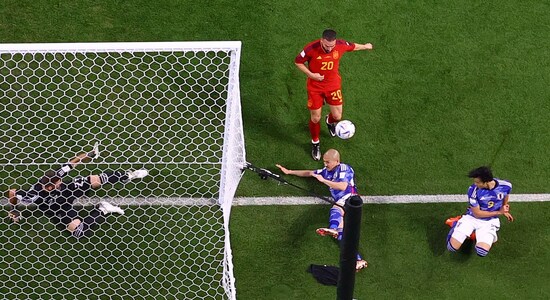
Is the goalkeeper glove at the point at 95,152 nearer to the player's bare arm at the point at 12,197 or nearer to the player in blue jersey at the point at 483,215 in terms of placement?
the player's bare arm at the point at 12,197

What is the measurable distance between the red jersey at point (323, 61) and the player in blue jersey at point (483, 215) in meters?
1.83

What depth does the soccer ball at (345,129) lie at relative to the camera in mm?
8523

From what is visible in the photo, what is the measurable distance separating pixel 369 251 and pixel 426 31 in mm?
3256

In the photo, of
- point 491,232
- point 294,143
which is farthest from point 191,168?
point 491,232

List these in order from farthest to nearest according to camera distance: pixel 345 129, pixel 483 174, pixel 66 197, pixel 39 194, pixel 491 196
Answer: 1. pixel 345 129
2. pixel 66 197
3. pixel 39 194
4. pixel 491 196
5. pixel 483 174

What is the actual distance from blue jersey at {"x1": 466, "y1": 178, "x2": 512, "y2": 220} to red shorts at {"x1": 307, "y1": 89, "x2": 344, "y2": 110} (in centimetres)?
178

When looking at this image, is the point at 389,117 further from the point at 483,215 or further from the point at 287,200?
the point at 483,215

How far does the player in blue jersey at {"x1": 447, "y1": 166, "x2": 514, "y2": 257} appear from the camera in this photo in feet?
25.1

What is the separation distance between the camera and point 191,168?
8328 mm

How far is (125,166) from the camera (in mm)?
8398

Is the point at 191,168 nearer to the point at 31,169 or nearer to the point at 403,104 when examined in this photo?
the point at 31,169

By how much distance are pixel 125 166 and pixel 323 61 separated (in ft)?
8.31

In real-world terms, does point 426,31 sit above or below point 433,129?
above

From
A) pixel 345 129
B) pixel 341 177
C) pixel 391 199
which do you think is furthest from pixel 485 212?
pixel 345 129
